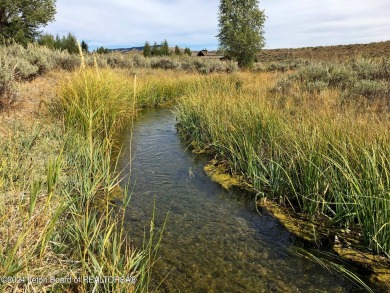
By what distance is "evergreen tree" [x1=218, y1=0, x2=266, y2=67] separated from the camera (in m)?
26.0

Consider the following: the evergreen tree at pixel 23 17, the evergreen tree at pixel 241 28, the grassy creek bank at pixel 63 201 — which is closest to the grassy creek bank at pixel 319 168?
the grassy creek bank at pixel 63 201

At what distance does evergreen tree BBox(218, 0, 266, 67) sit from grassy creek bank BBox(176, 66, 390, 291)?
21.1 meters

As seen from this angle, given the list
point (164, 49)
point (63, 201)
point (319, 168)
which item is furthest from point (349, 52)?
point (63, 201)

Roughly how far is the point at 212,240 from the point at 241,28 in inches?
1039

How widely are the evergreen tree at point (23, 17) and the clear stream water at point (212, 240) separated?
1607 centimetres

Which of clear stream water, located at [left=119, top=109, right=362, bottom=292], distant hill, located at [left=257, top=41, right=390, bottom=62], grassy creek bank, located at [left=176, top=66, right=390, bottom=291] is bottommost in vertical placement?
clear stream water, located at [left=119, top=109, right=362, bottom=292]

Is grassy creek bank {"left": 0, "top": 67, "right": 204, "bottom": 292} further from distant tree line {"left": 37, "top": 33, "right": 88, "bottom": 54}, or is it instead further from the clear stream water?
distant tree line {"left": 37, "top": 33, "right": 88, "bottom": 54}

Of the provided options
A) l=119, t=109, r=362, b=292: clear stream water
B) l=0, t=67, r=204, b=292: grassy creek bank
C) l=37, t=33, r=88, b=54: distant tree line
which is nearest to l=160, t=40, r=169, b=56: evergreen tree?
l=37, t=33, r=88, b=54: distant tree line

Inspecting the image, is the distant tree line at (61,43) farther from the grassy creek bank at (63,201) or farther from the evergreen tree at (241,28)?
the grassy creek bank at (63,201)

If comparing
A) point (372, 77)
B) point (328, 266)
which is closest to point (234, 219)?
point (328, 266)

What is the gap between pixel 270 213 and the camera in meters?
3.79

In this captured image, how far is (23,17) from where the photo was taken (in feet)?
55.8

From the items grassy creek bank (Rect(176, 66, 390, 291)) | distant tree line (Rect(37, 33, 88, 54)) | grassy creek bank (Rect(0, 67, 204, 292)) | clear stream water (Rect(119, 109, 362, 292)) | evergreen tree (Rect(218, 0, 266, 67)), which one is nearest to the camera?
grassy creek bank (Rect(0, 67, 204, 292))

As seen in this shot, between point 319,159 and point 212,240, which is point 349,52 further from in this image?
point 212,240
